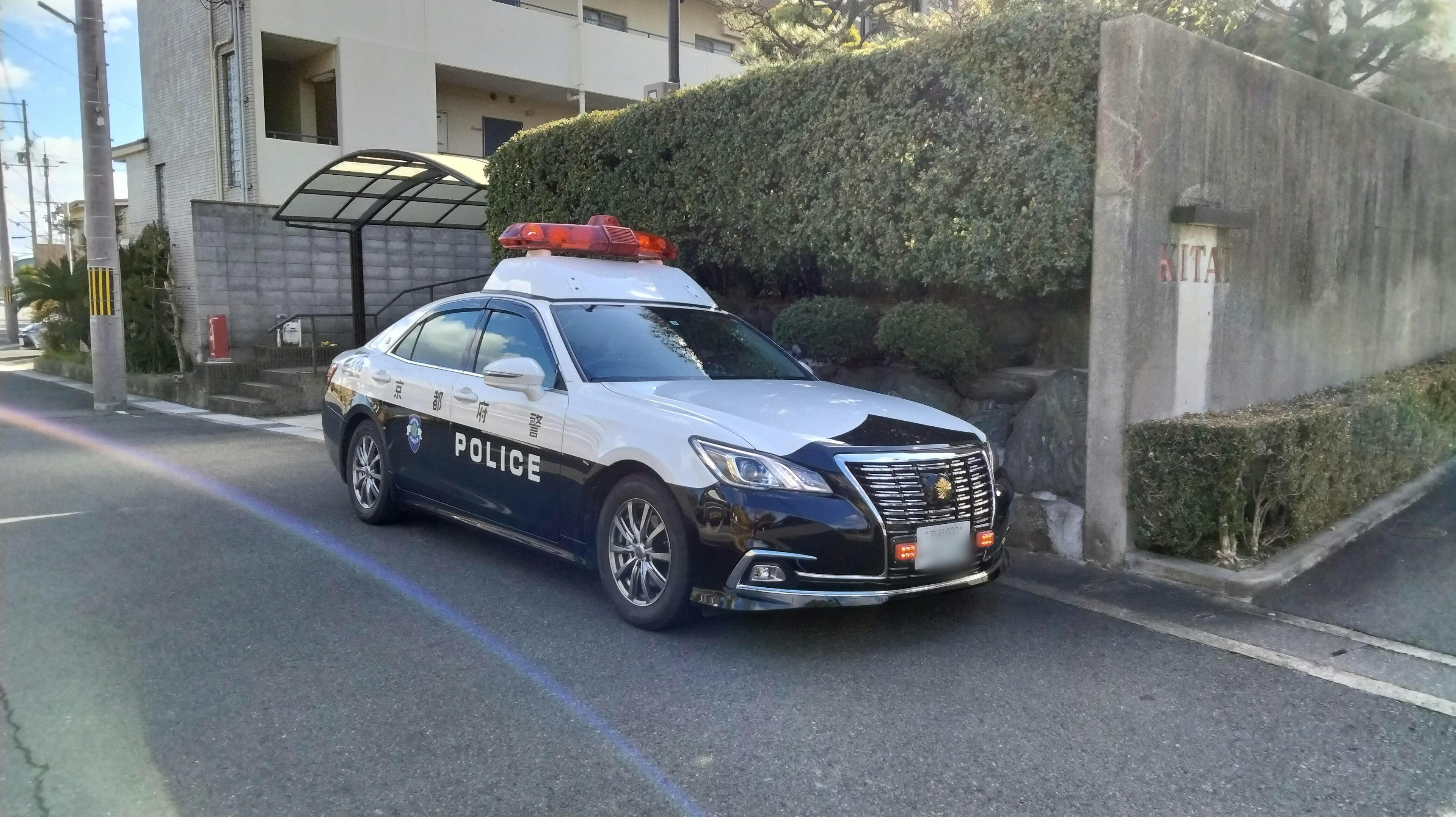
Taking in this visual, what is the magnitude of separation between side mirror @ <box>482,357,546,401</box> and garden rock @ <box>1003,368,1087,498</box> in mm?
3133

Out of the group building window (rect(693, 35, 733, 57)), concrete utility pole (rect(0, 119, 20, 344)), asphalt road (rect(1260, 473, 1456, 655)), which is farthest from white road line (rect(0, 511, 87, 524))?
concrete utility pole (rect(0, 119, 20, 344))

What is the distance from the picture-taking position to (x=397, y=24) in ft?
58.5

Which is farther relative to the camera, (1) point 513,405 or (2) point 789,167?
(2) point 789,167

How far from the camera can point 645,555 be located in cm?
469

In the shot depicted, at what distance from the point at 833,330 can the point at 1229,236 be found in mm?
2812

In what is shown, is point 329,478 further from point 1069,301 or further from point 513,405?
point 1069,301

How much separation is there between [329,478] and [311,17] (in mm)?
11466

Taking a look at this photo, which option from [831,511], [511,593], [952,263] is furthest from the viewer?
[952,263]

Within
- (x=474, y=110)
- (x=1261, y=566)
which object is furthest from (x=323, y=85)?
(x=1261, y=566)

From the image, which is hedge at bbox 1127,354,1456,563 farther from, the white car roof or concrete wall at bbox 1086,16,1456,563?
the white car roof

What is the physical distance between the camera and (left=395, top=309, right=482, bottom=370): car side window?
20.2 ft

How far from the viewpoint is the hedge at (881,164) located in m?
6.36

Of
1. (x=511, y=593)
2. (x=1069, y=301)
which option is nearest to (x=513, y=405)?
(x=511, y=593)

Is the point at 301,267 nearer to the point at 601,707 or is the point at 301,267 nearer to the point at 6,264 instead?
the point at 601,707
